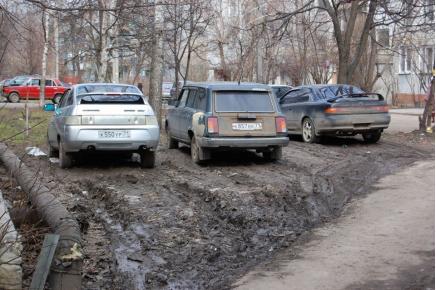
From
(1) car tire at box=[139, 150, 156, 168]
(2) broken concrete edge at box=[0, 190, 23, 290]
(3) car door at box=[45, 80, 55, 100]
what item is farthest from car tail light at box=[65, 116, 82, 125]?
(3) car door at box=[45, 80, 55, 100]

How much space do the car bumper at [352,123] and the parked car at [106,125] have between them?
548cm

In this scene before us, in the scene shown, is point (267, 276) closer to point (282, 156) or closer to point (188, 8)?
point (282, 156)

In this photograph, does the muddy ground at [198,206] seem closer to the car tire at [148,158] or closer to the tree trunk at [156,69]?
the car tire at [148,158]

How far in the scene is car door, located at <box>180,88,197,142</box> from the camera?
39.0ft

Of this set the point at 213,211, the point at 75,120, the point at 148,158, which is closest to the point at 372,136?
the point at 148,158

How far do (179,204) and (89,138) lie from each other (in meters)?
2.83

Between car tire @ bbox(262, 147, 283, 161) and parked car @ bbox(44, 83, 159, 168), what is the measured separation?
246 cm

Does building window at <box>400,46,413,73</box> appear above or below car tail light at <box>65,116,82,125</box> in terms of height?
above

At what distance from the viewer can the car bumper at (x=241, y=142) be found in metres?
10.8

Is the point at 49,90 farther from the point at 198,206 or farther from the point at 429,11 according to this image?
the point at 198,206

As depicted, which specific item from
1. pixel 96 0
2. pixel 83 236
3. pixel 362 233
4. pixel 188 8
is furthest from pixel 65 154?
pixel 188 8

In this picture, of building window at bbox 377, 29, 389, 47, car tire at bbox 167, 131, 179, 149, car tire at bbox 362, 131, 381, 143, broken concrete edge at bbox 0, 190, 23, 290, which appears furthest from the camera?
building window at bbox 377, 29, 389, 47

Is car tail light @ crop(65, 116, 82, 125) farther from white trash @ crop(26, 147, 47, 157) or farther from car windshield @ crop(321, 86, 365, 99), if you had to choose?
car windshield @ crop(321, 86, 365, 99)

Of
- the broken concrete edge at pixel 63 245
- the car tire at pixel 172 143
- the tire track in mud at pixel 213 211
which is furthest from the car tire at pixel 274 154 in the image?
the broken concrete edge at pixel 63 245
